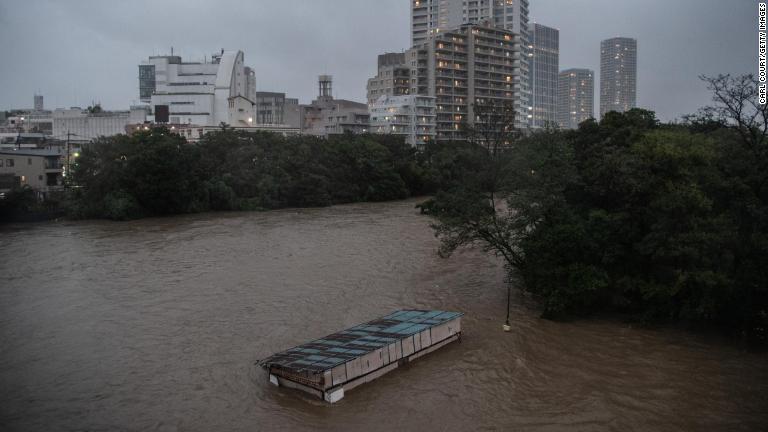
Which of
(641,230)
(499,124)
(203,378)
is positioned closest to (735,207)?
(641,230)

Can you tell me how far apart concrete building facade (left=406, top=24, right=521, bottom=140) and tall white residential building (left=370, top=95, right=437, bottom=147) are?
4.04 metres

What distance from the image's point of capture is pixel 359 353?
12.5 meters

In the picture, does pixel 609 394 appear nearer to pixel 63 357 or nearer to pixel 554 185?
pixel 554 185

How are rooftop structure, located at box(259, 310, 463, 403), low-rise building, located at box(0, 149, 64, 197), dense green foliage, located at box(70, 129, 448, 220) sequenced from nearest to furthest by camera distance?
rooftop structure, located at box(259, 310, 463, 403) → dense green foliage, located at box(70, 129, 448, 220) → low-rise building, located at box(0, 149, 64, 197)

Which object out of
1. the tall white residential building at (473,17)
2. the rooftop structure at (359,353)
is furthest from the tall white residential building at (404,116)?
the rooftop structure at (359,353)

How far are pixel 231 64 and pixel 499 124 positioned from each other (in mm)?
29240

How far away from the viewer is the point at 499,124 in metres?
64.6

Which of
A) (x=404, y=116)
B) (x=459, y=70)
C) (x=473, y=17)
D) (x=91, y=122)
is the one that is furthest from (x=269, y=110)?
→ (x=473, y=17)

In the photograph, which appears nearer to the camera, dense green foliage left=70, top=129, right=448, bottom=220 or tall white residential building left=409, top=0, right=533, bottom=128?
dense green foliage left=70, top=129, right=448, bottom=220

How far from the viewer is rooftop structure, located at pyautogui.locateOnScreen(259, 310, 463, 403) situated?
11805 mm

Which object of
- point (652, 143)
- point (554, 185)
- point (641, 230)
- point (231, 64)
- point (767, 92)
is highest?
point (231, 64)

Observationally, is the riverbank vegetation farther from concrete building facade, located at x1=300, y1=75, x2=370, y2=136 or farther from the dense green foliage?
concrete building facade, located at x1=300, y1=75, x2=370, y2=136

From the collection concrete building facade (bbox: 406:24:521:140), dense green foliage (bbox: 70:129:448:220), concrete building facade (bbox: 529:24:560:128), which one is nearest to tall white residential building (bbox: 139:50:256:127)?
dense green foliage (bbox: 70:129:448:220)

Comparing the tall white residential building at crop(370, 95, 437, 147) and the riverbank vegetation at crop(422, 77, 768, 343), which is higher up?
the tall white residential building at crop(370, 95, 437, 147)
